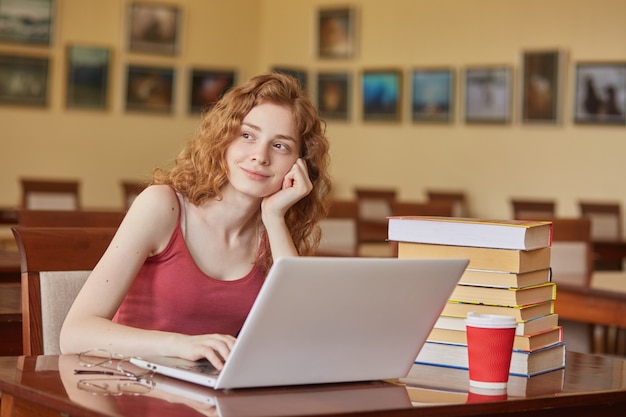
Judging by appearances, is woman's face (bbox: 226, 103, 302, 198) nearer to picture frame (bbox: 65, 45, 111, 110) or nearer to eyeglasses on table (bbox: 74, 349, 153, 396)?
eyeglasses on table (bbox: 74, 349, 153, 396)

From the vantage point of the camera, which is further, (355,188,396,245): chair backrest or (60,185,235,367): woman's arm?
(355,188,396,245): chair backrest

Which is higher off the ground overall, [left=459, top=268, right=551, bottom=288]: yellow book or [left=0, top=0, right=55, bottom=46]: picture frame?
[left=0, top=0, right=55, bottom=46]: picture frame

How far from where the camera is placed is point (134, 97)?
13070 millimetres

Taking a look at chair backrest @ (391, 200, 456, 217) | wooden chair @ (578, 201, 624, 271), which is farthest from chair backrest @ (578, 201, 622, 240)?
chair backrest @ (391, 200, 456, 217)

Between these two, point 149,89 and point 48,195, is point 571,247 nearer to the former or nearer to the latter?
point 48,195

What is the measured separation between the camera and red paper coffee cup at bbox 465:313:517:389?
7.20 feet

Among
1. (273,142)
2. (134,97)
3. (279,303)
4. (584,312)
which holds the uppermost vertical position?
(134,97)

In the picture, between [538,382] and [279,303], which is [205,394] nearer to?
[279,303]

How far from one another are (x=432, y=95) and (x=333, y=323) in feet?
34.0

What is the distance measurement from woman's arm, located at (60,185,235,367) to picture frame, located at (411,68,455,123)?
9.48m

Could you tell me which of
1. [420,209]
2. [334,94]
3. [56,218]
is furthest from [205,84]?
[56,218]

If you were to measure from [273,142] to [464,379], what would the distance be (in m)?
0.84

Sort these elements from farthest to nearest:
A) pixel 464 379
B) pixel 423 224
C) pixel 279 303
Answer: pixel 423 224
pixel 464 379
pixel 279 303

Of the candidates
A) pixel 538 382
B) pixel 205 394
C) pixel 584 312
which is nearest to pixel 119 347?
pixel 205 394
